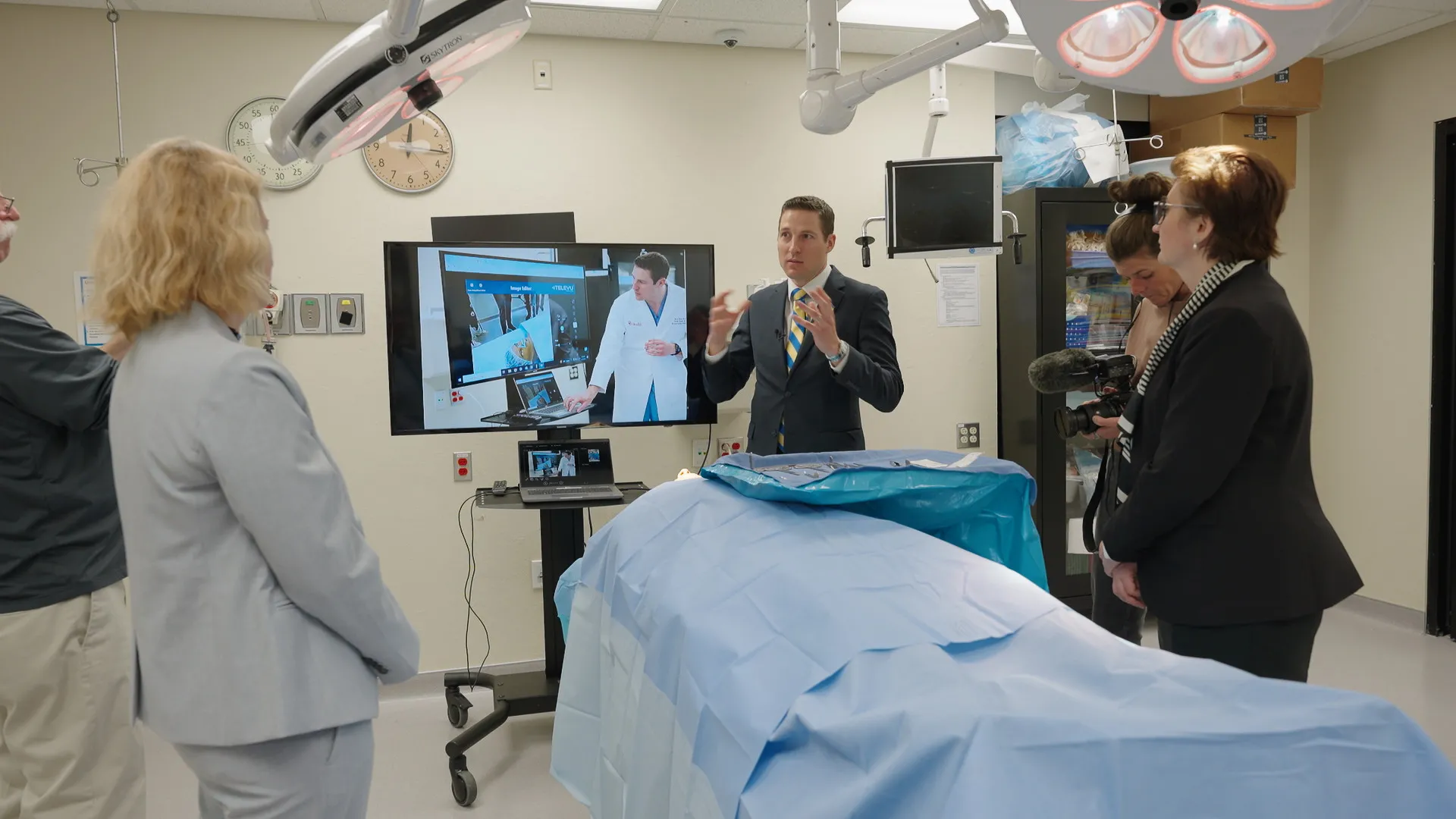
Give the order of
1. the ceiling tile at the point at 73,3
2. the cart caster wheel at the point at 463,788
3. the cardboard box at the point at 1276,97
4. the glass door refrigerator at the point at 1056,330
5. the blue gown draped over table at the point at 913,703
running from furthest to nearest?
the cardboard box at the point at 1276,97 → the glass door refrigerator at the point at 1056,330 → the ceiling tile at the point at 73,3 → the cart caster wheel at the point at 463,788 → the blue gown draped over table at the point at 913,703

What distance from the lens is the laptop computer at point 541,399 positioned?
287 cm

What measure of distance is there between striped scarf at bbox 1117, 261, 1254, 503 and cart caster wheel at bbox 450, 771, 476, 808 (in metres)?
1.87

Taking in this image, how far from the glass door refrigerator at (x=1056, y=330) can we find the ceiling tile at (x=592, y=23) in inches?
61.7

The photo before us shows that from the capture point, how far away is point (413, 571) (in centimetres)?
343

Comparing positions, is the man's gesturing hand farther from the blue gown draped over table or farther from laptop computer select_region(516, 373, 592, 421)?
the blue gown draped over table

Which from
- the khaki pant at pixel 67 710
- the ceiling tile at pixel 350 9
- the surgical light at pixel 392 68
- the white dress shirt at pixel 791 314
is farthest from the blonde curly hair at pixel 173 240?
the ceiling tile at pixel 350 9

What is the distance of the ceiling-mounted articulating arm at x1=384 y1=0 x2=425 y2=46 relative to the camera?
1234 mm

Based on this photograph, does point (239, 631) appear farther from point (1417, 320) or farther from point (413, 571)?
point (1417, 320)

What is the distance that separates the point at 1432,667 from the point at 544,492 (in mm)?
3277

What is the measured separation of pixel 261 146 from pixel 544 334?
1283 mm

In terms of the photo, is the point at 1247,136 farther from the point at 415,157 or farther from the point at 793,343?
the point at 415,157

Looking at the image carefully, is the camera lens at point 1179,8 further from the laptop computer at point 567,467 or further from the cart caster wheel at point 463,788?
the cart caster wheel at point 463,788

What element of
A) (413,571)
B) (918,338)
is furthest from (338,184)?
(918,338)

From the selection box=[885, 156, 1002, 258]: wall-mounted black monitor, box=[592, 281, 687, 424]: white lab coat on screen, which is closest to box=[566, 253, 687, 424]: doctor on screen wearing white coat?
box=[592, 281, 687, 424]: white lab coat on screen
